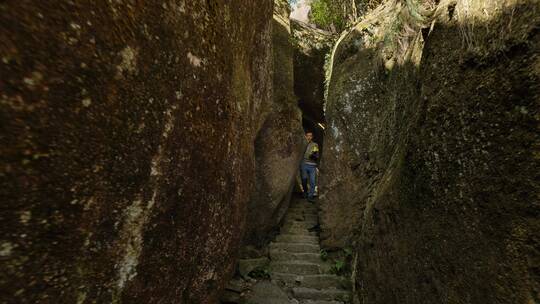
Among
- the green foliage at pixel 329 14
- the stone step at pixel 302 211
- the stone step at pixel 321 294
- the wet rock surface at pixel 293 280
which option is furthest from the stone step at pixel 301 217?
the green foliage at pixel 329 14

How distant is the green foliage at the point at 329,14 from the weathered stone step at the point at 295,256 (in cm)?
856

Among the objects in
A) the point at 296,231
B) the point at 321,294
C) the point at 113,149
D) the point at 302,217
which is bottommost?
the point at 321,294

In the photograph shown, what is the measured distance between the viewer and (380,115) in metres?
5.68

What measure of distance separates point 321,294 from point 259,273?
1357mm

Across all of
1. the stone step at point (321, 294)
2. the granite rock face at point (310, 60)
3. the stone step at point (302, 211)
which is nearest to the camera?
the stone step at point (321, 294)

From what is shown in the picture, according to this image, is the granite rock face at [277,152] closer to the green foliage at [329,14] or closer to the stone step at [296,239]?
the stone step at [296,239]

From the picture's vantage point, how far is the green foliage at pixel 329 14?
10922mm

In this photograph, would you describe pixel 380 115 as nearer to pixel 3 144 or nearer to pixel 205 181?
pixel 205 181

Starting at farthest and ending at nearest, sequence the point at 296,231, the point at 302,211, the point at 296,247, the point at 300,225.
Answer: the point at 302,211
the point at 300,225
the point at 296,231
the point at 296,247

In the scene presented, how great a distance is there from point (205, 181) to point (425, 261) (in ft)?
6.64

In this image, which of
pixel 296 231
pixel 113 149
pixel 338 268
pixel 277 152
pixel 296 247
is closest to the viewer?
pixel 113 149

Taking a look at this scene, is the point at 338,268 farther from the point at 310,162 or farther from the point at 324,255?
the point at 310,162

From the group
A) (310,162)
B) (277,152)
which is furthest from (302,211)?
(277,152)

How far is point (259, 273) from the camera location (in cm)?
576
